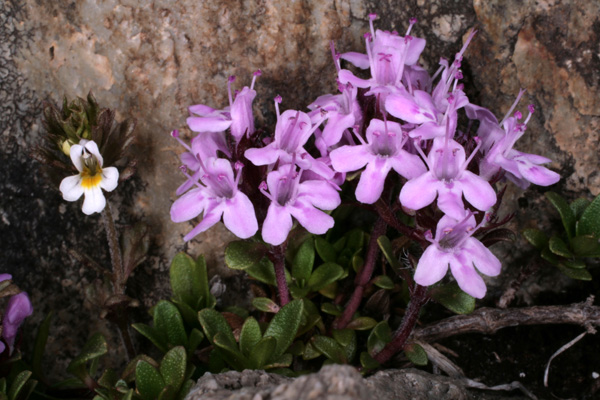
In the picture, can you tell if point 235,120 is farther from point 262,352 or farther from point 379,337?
point 379,337

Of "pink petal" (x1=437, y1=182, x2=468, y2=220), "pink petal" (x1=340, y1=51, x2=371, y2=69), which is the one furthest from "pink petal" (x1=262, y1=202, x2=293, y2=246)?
"pink petal" (x1=340, y1=51, x2=371, y2=69)

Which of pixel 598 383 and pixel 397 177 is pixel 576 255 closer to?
pixel 598 383

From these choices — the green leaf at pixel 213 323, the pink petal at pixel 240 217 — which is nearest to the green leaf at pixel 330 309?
the green leaf at pixel 213 323

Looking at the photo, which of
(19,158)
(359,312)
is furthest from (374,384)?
(19,158)

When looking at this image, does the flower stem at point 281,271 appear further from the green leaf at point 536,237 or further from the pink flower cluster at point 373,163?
the green leaf at point 536,237

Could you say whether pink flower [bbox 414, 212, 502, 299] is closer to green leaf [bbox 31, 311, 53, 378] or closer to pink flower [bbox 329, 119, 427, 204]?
pink flower [bbox 329, 119, 427, 204]

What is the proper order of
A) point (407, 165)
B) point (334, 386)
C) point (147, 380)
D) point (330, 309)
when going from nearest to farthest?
point (334, 386) → point (407, 165) → point (147, 380) → point (330, 309)

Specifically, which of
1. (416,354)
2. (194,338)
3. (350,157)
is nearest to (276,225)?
(350,157)
